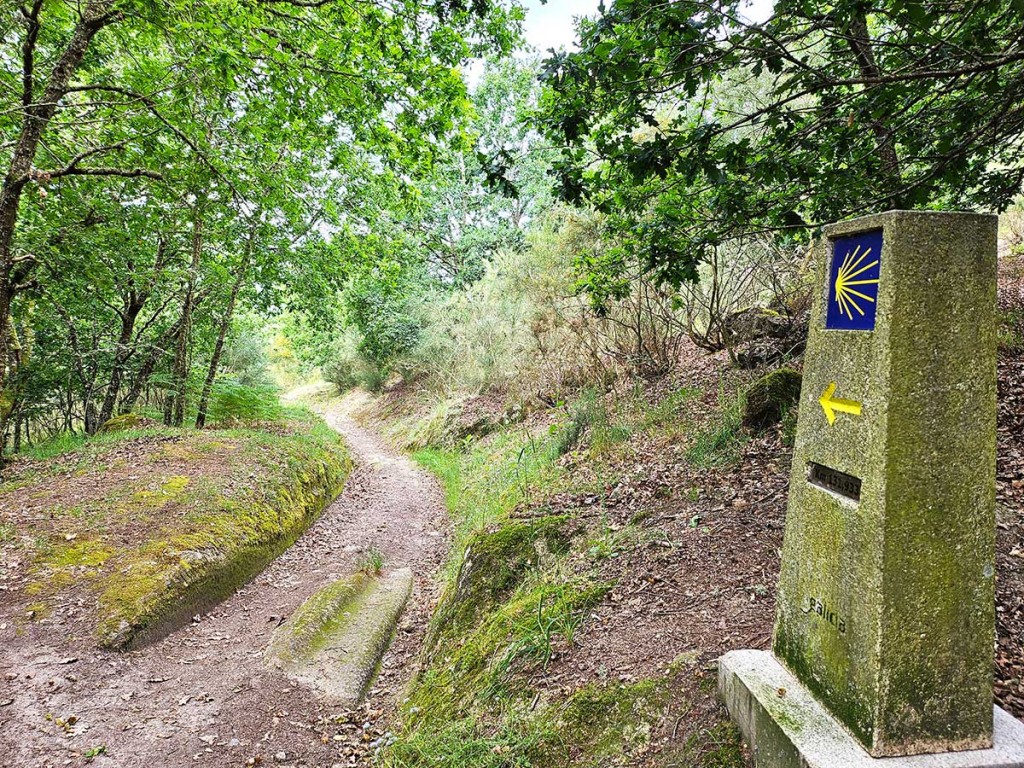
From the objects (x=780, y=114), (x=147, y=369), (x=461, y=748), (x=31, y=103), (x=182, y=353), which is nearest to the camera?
(x=461, y=748)

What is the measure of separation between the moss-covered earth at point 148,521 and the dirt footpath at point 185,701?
0.30m

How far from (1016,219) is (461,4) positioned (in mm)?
11932

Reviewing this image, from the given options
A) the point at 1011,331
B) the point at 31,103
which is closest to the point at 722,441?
the point at 1011,331

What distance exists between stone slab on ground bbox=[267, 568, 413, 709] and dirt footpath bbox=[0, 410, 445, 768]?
13cm

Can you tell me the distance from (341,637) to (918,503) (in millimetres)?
5378

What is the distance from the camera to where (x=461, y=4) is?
16.7 feet

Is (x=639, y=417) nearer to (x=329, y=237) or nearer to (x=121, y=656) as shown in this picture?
(x=121, y=656)

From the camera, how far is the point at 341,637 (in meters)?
5.59

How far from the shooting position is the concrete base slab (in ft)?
6.67

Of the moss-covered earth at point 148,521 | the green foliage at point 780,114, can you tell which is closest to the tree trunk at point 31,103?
the moss-covered earth at point 148,521

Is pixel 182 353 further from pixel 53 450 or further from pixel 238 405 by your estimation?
pixel 53 450

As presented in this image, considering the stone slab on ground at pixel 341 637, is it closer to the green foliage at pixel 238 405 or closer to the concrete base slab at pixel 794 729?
the concrete base slab at pixel 794 729

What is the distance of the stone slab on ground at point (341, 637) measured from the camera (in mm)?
4984

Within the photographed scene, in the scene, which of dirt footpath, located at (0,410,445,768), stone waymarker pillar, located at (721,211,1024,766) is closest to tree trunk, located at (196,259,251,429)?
dirt footpath, located at (0,410,445,768)
